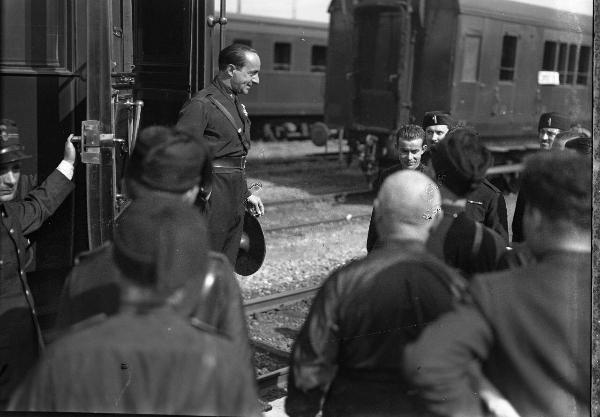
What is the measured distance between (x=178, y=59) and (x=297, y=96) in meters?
15.7

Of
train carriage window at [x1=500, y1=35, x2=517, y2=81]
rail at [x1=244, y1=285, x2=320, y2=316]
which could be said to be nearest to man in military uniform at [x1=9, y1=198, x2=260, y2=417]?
rail at [x1=244, y1=285, x2=320, y2=316]

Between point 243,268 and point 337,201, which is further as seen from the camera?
point 337,201

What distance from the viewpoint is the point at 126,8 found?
3922 millimetres

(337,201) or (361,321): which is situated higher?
(361,321)

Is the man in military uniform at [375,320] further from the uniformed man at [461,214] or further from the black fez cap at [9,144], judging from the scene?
the black fez cap at [9,144]

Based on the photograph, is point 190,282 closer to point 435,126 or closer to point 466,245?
point 466,245

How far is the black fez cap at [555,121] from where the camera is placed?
415 cm

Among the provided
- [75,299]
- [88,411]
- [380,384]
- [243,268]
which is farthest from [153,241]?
[243,268]

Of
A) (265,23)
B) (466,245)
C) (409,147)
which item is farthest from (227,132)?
(265,23)

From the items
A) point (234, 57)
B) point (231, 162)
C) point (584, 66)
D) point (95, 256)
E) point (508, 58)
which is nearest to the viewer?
point (95, 256)

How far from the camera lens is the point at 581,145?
3393 millimetres

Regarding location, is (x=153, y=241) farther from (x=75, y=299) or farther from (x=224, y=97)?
(x=224, y=97)

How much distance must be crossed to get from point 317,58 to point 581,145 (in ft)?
57.3

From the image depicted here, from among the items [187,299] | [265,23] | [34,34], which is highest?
[265,23]
